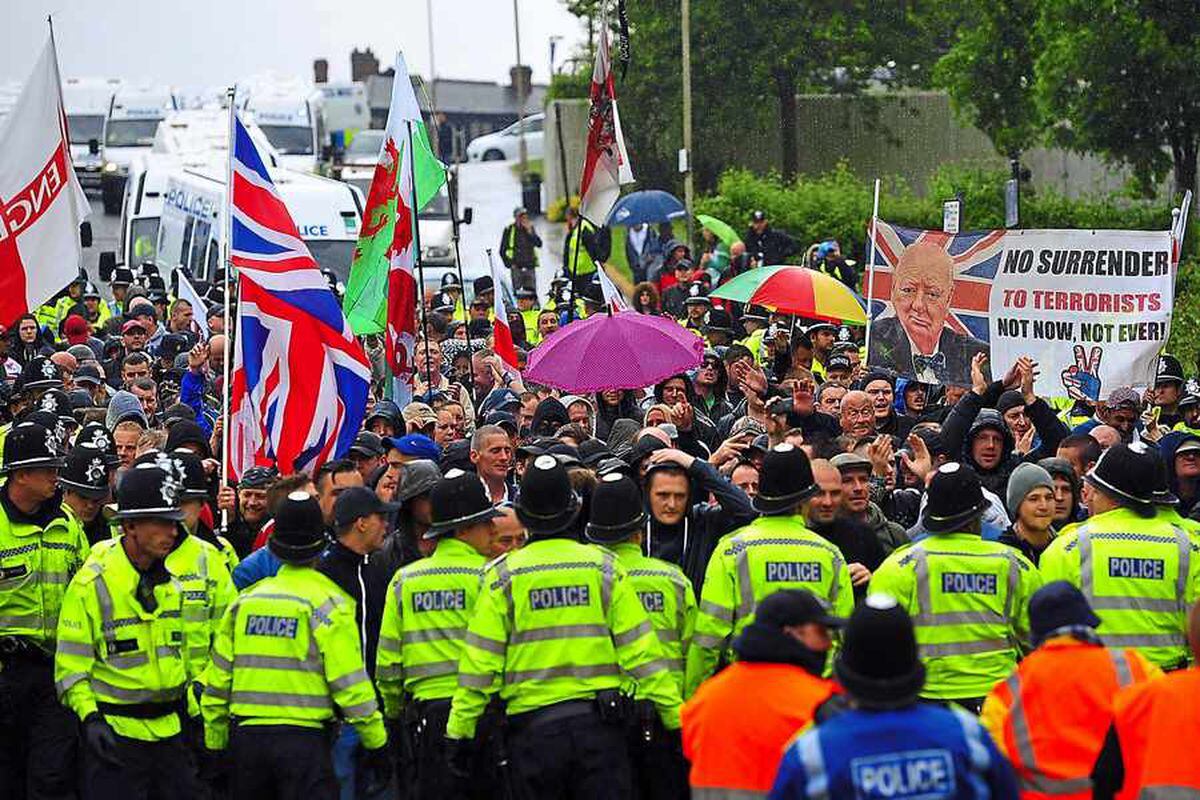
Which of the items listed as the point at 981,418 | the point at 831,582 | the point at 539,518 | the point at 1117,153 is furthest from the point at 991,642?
the point at 1117,153

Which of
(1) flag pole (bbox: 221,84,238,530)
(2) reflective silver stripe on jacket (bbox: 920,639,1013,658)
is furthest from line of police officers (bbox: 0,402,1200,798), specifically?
(1) flag pole (bbox: 221,84,238,530)

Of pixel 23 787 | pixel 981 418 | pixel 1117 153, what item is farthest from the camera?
pixel 1117 153

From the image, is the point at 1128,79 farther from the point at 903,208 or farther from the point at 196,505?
the point at 196,505

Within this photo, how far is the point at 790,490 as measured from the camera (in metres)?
8.00

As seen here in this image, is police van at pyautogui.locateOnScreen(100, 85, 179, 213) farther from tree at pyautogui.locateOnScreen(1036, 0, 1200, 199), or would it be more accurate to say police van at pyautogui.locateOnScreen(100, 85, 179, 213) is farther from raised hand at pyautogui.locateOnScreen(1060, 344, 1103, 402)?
raised hand at pyautogui.locateOnScreen(1060, 344, 1103, 402)

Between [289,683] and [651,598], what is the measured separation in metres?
1.44

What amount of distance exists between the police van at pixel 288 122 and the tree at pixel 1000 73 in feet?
50.5

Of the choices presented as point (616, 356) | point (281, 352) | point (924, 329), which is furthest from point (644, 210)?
point (281, 352)

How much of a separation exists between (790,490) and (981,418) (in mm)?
3086

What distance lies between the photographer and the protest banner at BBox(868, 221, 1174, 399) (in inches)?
485

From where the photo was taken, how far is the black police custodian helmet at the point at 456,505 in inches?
322

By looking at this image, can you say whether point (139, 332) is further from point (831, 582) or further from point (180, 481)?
point (831, 582)

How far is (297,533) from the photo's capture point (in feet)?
25.8

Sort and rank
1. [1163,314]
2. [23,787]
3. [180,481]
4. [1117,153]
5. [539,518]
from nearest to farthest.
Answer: [539,518], [180,481], [23,787], [1163,314], [1117,153]
